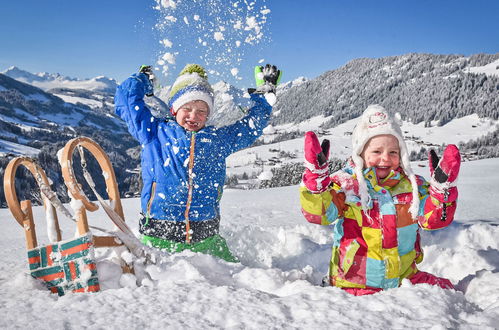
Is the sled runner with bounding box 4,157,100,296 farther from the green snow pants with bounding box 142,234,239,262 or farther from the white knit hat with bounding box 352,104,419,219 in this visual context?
the white knit hat with bounding box 352,104,419,219

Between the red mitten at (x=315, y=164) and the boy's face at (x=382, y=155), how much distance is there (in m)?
0.55

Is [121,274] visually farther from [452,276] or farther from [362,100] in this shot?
[362,100]

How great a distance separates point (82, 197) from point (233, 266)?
3.35 ft

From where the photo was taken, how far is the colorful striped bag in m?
1.78

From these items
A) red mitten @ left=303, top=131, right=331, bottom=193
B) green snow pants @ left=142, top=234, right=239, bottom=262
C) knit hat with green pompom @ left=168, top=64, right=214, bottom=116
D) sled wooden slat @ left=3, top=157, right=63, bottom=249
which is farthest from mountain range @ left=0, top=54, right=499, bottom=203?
red mitten @ left=303, top=131, right=331, bottom=193

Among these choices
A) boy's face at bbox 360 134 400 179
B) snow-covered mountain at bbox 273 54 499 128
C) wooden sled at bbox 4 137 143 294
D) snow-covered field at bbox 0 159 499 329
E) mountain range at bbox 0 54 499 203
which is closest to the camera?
snow-covered field at bbox 0 159 499 329

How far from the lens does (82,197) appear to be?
192 cm

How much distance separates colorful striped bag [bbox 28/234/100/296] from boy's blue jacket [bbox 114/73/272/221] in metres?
1.35

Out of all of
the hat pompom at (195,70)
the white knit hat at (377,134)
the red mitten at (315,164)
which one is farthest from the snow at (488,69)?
the red mitten at (315,164)

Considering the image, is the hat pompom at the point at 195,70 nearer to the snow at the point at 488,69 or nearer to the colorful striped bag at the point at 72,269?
the colorful striped bag at the point at 72,269

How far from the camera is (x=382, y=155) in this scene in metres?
2.48

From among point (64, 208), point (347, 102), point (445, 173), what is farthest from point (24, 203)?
point (347, 102)

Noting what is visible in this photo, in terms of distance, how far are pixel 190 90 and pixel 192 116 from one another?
26 cm

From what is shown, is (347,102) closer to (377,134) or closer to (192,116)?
(192,116)
